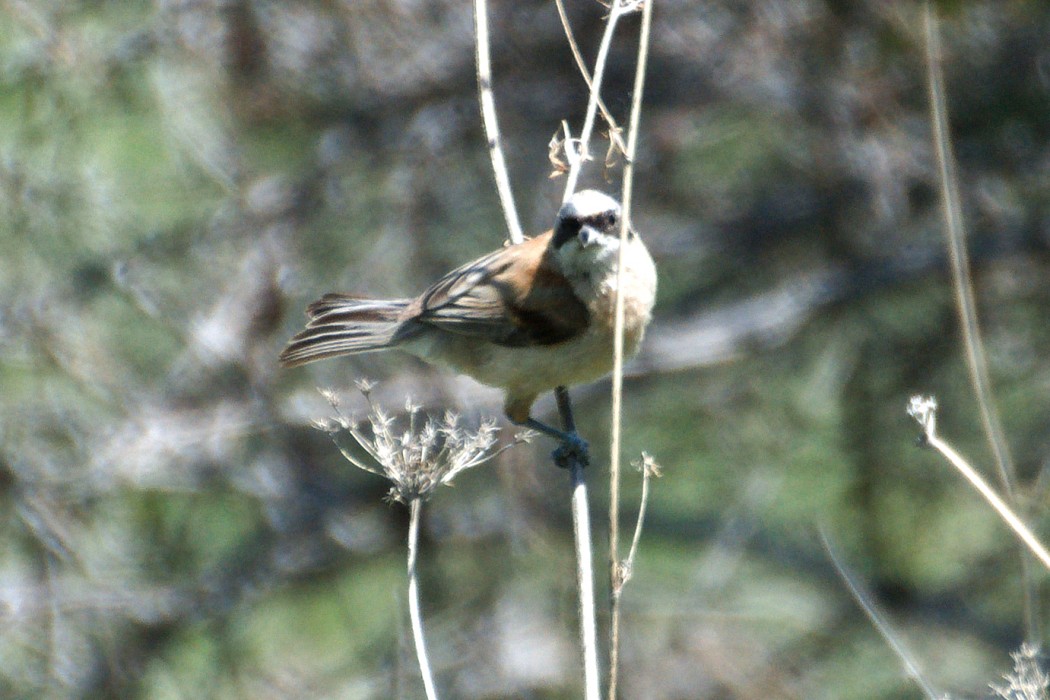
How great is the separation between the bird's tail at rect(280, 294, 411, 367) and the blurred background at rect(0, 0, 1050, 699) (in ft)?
6.25

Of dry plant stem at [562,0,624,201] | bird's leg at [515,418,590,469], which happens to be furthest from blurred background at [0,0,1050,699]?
dry plant stem at [562,0,624,201]

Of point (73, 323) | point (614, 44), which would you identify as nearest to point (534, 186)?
point (614, 44)

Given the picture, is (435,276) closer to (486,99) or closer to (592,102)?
(486,99)

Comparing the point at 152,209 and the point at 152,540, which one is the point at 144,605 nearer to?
the point at 152,540

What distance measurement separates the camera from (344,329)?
173 inches

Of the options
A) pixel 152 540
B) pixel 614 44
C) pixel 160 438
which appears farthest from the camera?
pixel 152 540

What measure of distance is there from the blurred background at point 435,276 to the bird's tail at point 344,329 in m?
1.91

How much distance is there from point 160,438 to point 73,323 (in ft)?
2.93

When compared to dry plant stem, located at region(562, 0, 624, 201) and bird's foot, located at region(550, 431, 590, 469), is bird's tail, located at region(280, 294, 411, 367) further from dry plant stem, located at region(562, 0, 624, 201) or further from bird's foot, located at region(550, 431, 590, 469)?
dry plant stem, located at region(562, 0, 624, 201)

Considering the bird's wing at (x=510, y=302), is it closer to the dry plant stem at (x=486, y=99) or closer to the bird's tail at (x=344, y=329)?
the bird's tail at (x=344, y=329)

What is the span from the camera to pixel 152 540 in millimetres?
7059

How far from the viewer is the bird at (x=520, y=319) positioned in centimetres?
401

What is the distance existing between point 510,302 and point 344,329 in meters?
0.66

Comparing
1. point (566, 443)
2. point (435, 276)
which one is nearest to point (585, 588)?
point (566, 443)
